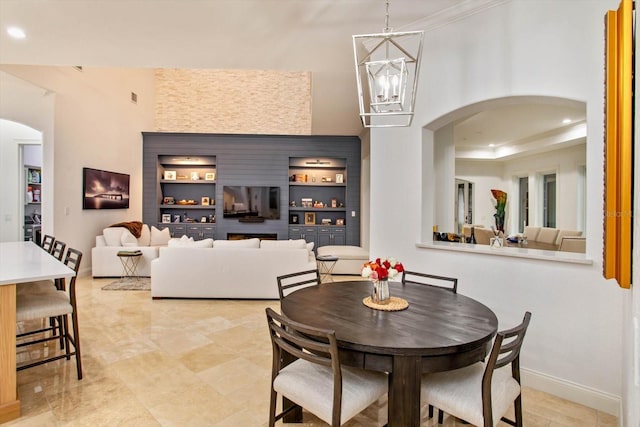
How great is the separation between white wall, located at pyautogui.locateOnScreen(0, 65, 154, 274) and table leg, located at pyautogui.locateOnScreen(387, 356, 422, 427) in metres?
6.24

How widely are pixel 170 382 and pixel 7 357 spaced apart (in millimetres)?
995

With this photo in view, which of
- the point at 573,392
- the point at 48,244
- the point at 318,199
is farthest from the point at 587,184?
the point at 318,199

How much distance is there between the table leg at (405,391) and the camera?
55.5 inches

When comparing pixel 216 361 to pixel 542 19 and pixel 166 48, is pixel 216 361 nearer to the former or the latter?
pixel 166 48

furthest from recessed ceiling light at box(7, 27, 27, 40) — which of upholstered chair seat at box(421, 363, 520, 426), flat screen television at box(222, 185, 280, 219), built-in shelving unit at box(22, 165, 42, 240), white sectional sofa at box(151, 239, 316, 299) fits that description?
flat screen television at box(222, 185, 280, 219)

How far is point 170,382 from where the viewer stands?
2.45 meters

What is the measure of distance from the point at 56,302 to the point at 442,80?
368 centimetres

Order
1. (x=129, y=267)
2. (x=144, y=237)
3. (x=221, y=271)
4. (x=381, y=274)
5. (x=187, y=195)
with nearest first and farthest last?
(x=381, y=274)
(x=221, y=271)
(x=129, y=267)
(x=144, y=237)
(x=187, y=195)

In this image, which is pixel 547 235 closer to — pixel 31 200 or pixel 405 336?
pixel 405 336

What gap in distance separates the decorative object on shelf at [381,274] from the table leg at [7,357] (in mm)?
2219

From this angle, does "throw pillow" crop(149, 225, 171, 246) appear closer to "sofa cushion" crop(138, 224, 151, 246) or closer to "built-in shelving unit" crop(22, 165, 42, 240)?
"sofa cushion" crop(138, 224, 151, 246)

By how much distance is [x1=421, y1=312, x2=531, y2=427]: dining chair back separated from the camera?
54.6 inches

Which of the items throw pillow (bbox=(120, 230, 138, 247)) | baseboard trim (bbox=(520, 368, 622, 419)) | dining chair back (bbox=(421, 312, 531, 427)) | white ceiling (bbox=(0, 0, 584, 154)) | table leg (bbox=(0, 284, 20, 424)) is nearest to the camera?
dining chair back (bbox=(421, 312, 531, 427))

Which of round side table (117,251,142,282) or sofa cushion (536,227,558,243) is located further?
sofa cushion (536,227,558,243)
